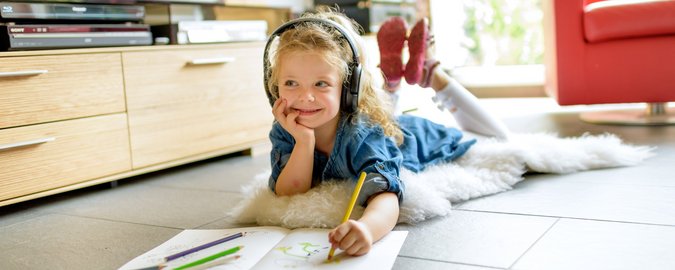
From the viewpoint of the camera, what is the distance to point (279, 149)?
49.0 inches

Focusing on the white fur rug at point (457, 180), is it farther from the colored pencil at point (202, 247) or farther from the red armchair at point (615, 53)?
the red armchair at point (615, 53)

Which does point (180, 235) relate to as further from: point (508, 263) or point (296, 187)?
point (508, 263)

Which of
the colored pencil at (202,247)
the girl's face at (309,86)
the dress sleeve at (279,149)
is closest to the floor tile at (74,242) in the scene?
the colored pencil at (202,247)

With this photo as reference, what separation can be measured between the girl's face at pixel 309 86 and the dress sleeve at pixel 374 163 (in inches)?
3.2

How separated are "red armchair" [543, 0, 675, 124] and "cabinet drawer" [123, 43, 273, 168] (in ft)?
3.16

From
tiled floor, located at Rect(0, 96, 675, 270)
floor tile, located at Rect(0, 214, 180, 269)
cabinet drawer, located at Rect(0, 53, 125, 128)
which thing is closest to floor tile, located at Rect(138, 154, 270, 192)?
tiled floor, located at Rect(0, 96, 675, 270)

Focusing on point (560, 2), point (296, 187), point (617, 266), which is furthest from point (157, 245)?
point (560, 2)

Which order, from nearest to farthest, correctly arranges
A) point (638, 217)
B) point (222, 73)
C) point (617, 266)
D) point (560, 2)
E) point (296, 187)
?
point (617, 266) < point (638, 217) < point (296, 187) < point (222, 73) < point (560, 2)

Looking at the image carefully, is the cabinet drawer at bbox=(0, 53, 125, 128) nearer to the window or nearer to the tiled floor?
the tiled floor

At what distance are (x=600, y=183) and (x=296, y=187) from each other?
0.64m

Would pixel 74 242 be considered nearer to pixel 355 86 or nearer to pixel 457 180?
pixel 355 86

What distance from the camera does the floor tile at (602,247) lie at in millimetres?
877

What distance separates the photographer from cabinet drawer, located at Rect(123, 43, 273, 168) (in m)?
1.70

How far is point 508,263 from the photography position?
2.96 ft
